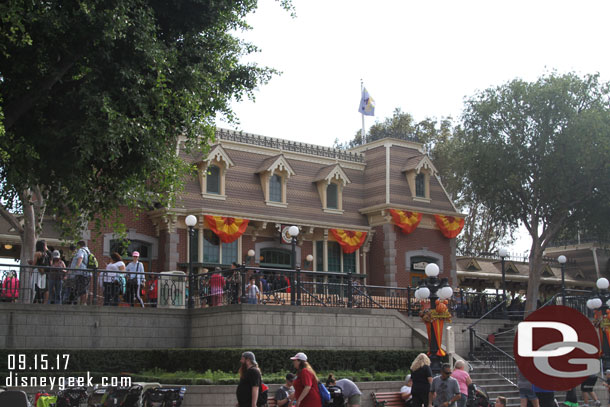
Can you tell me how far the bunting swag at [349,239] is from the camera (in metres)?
33.9

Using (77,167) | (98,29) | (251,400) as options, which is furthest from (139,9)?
(251,400)

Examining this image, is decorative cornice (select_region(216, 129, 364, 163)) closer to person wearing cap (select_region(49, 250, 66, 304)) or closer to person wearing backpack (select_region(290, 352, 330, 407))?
person wearing cap (select_region(49, 250, 66, 304))

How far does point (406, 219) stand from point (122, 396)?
2266 centimetres

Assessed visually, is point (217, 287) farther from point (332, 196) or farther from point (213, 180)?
point (332, 196)

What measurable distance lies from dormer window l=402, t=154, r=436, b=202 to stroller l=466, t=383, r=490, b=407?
19342mm

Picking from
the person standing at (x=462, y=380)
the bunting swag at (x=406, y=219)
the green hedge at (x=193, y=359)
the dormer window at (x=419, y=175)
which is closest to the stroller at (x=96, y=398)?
the green hedge at (x=193, y=359)

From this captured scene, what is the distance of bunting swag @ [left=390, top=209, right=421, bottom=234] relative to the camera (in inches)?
1372

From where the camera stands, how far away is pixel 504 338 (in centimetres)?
2647

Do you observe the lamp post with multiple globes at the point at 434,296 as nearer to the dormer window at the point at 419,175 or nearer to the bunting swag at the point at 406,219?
the bunting swag at the point at 406,219

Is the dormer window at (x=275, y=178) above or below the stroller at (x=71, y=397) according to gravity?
above

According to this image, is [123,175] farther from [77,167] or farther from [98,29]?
Result: [98,29]

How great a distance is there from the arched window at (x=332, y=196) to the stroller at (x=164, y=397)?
2053 centimetres

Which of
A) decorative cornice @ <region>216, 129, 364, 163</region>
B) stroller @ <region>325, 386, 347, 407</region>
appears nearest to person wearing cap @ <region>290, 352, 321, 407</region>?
stroller @ <region>325, 386, 347, 407</region>

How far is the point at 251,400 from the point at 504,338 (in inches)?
698
